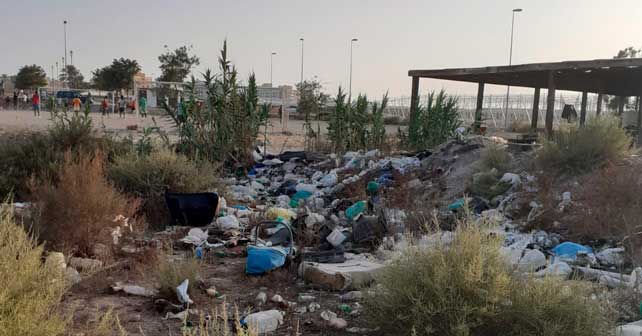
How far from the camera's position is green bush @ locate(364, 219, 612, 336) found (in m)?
3.04

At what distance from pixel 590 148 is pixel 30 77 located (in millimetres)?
65577

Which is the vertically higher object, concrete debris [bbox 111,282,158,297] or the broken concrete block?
the broken concrete block

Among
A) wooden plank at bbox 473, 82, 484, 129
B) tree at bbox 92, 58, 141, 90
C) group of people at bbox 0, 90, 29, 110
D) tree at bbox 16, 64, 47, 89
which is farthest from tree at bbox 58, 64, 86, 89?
wooden plank at bbox 473, 82, 484, 129

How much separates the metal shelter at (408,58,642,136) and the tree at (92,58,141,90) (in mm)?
47355

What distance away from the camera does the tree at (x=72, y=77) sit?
265ft

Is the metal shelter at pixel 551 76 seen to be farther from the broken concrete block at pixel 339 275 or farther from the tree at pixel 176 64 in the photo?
the tree at pixel 176 64

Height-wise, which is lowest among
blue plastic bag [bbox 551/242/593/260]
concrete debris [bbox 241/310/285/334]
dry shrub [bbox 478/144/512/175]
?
concrete debris [bbox 241/310/285/334]

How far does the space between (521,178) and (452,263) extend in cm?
540

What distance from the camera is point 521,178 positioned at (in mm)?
8156

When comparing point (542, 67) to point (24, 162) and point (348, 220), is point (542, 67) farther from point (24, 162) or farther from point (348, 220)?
point (24, 162)

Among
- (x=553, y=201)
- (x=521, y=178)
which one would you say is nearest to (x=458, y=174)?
(x=521, y=178)

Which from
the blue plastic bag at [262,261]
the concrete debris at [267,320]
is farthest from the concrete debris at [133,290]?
the concrete debris at [267,320]

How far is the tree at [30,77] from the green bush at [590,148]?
211 ft

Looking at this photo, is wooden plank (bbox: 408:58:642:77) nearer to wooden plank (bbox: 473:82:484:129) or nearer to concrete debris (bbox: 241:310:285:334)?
wooden plank (bbox: 473:82:484:129)
